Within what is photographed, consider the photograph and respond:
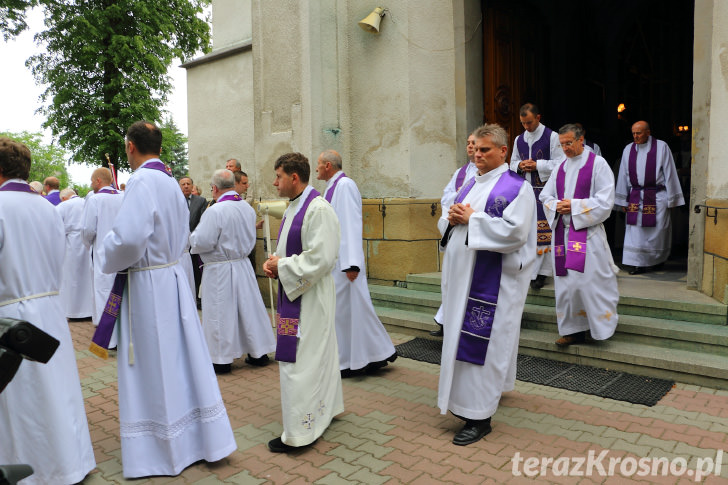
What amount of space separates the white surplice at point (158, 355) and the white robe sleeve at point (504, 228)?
1888 mm

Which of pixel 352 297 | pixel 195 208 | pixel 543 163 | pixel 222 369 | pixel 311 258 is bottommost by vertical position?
pixel 222 369

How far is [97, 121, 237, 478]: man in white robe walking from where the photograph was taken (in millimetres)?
3299

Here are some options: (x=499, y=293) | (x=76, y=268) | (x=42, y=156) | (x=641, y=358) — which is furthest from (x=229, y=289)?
(x=42, y=156)

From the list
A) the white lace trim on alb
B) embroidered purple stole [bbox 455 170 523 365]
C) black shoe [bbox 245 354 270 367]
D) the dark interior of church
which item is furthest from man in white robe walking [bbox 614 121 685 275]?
the white lace trim on alb

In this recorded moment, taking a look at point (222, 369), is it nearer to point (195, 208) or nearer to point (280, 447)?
point (280, 447)

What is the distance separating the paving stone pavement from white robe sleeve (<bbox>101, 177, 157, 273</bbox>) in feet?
4.35

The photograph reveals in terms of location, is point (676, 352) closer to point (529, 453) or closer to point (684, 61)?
point (529, 453)

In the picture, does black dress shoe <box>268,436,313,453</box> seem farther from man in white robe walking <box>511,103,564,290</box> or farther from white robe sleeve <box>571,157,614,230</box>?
man in white robe walking <box>511,103,564,290</box>

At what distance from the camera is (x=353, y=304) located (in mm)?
5125

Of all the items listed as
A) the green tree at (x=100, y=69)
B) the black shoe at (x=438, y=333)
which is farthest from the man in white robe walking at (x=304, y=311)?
the green tree at (x=100, y=69)

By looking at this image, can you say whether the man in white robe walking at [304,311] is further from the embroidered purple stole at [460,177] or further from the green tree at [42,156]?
the green tree at [42,156]

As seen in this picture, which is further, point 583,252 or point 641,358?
point 583,252

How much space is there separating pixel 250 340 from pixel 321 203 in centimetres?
241

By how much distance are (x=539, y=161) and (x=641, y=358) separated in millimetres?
2529
